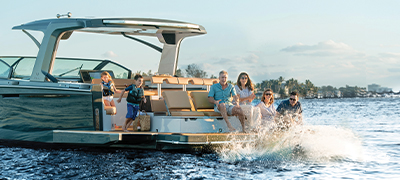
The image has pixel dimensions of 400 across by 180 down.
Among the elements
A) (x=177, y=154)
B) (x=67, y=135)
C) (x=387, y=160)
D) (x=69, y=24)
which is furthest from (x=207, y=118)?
(x=387, y=160)

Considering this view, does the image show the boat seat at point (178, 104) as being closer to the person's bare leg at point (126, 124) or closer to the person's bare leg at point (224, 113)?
the person's bare leg at point (224, 113)

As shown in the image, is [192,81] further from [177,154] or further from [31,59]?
[31,59]

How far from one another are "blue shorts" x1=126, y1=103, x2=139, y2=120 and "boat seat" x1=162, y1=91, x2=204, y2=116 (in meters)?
0.63

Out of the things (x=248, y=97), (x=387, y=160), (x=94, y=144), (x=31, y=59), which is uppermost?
(x=31, y=59)

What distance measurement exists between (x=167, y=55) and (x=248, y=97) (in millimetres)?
3222

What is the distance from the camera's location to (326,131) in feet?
30.1

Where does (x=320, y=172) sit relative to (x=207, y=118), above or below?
below

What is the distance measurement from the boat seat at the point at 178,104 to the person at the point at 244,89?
1028mm

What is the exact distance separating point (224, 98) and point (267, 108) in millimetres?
891

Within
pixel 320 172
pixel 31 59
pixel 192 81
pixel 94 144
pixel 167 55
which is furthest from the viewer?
pixel 167 55

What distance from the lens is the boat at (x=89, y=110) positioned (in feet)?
24.2

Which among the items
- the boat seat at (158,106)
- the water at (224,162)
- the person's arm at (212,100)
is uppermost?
the person's arm at (212,100)

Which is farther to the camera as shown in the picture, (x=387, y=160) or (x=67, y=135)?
(x=387, y=160)

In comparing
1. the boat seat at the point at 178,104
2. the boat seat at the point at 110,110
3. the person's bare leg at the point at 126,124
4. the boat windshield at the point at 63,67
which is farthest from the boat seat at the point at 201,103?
the boat windshield at the point at 63,67
